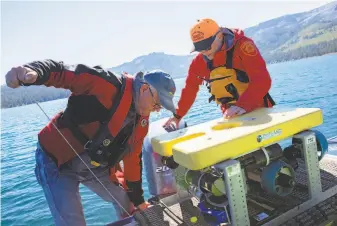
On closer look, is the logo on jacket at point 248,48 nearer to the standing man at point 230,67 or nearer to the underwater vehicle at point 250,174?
the standing man at point 230,67

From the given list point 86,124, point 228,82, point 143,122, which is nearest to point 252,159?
point 143,122

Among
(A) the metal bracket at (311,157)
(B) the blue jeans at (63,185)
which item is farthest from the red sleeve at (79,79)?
(A) the metal bracket at (311,157)

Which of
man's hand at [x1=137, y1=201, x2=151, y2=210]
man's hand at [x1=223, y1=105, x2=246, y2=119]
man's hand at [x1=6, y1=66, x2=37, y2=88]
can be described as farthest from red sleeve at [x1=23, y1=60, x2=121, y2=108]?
man's hand at [x1=137, y1=201, x2=151, y2=210]

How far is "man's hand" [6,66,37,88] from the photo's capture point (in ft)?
7.27

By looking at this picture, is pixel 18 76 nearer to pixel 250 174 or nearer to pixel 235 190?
pixel 235 190

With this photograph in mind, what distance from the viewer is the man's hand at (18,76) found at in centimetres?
221

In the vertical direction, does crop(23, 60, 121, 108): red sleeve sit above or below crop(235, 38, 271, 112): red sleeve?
above

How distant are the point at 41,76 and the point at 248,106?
77.6 inches

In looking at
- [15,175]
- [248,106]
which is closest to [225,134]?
[248,106]

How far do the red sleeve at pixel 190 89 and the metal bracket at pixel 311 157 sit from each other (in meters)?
1.72

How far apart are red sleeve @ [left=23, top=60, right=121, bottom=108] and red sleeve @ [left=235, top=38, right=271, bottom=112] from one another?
135cm

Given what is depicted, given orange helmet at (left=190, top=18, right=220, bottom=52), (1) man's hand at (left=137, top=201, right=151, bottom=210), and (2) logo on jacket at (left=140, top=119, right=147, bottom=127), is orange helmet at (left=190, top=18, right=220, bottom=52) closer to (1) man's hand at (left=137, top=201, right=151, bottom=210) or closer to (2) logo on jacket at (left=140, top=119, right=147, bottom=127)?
(2) logo on jacket at (left=140, top=119, right=147, bottom=127)

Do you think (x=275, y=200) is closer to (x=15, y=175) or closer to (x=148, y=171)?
(x=148, y=171)

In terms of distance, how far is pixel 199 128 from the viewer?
2.88 m
